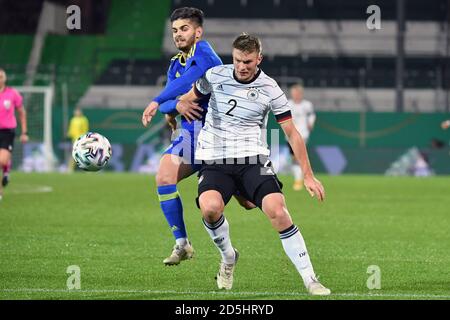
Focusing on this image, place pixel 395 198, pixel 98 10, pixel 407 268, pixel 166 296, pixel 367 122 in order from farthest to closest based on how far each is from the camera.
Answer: pixel 98 10 → pixel 367 122 → pixel 395 198 → pixel 407 268 → pixel 166 296

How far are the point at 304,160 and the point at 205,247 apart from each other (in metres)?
4.21

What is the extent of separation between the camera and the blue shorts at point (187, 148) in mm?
10094

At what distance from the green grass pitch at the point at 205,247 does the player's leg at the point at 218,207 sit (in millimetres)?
177

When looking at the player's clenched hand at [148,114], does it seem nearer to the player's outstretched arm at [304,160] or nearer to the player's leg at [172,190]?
the player's leg at [172,190]

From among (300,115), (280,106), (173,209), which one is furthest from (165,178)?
(300,115)

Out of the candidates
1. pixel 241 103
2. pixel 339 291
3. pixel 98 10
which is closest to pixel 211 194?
pixel 241 103

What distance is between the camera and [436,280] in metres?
9.46

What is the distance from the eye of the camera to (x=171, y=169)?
1015cm

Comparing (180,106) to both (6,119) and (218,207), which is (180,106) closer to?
(218,207)

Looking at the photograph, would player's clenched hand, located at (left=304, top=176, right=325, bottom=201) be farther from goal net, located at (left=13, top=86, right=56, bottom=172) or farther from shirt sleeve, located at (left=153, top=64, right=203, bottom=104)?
goal net, located at (left=13, top=86, right=56, bottom=172)

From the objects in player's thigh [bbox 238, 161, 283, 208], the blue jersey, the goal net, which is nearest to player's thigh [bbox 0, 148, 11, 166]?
the blue jersey

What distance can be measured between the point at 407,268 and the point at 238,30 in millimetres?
31622

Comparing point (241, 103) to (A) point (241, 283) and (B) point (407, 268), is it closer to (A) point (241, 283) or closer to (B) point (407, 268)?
(A) point (241, 283)
